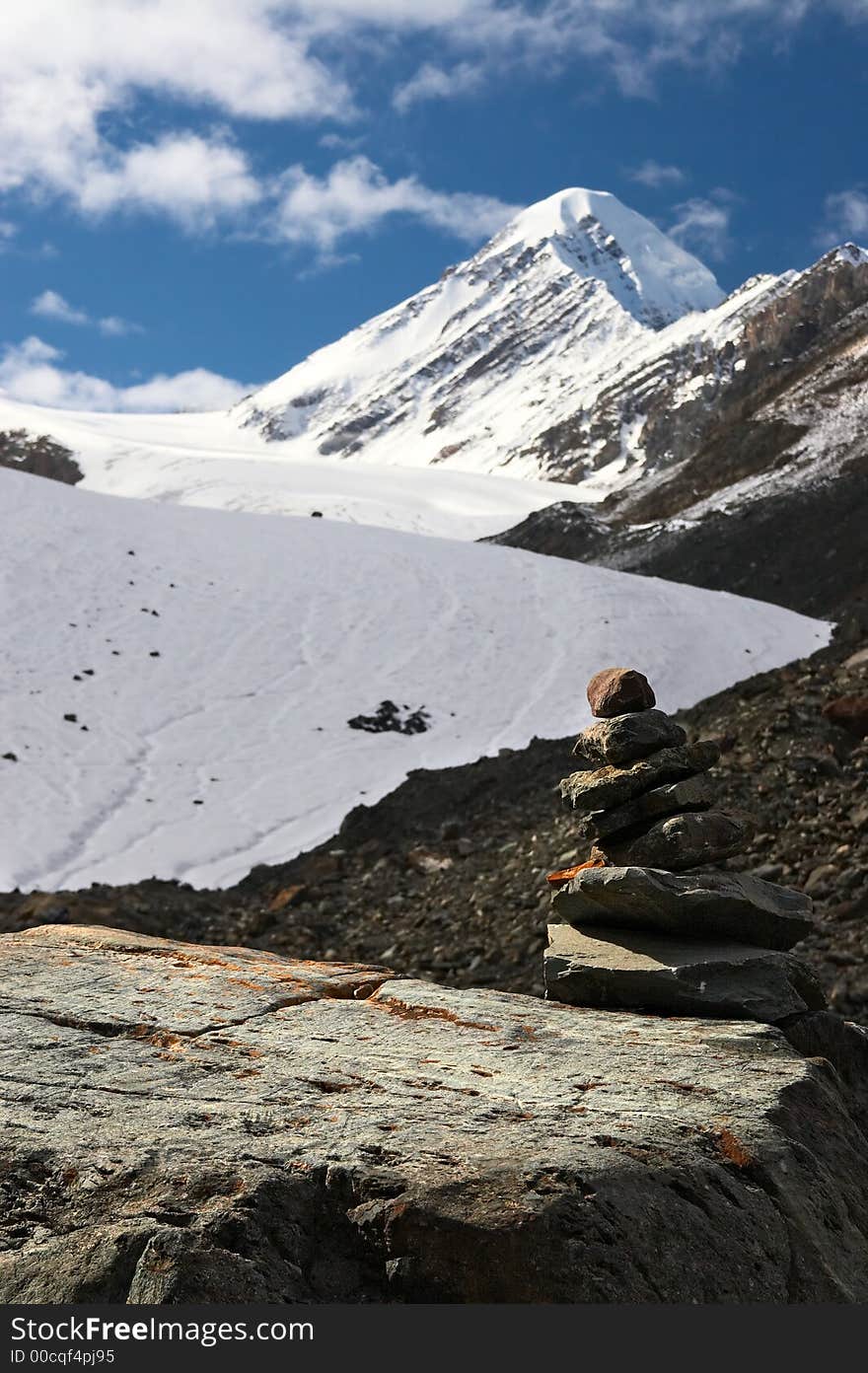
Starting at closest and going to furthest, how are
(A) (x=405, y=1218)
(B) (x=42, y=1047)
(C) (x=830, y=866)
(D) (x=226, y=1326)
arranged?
1. (D) (x=226, y=1326)
2. (A) (x=405, y=1218)
3. (B) (x=42, y=1047)
4. (C) (x=830, y=866)

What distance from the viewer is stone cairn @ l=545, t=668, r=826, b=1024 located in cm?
591

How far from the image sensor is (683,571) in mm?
49562

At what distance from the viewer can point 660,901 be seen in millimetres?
6211

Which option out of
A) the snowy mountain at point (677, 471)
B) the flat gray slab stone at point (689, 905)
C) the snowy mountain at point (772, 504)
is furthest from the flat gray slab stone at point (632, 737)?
the snowy mountain at point (677, 471)

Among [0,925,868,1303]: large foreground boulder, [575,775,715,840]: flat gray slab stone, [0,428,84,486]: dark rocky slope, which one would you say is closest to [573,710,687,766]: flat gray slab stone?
[575,775,715,840]: flat gray slab stone

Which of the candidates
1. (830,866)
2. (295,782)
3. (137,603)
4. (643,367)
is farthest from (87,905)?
(643,367)

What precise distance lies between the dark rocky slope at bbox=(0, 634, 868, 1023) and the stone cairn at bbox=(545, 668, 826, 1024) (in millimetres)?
3631

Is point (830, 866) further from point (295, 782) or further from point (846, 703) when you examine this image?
point (295, 782)

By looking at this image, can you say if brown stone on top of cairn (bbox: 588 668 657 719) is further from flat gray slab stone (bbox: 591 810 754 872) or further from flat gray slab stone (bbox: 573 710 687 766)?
flat gray slab stone (bbox: 591 810 754 872)

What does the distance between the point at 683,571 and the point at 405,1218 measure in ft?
155

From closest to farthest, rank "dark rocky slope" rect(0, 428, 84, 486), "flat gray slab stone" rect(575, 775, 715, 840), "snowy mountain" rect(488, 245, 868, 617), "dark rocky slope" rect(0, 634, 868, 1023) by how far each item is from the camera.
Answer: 1. "flat gray slab stone" rect(575, 775, 715, 840)
2. "dark rocky slope" rect(0, 634, 868, 1023)
3. "snowy mountain" rect(488, 245, 868, 617)
4. "dark rocky slope" rect(0, 428, 84, 486)

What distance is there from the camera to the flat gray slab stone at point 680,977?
578 centimetres

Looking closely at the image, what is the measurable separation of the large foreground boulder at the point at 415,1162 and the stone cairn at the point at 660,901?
1.86 feet

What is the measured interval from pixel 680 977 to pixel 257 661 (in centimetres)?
2076
